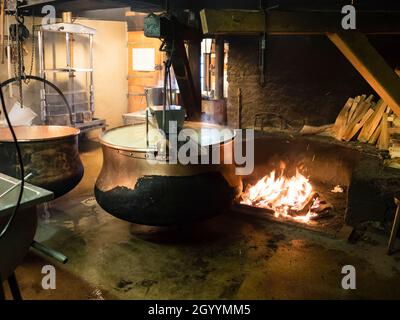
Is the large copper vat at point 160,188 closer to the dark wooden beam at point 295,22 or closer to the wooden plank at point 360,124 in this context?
the dark wooden beam at point 295,22

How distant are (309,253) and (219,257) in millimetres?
1103

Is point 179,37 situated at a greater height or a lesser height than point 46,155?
greater

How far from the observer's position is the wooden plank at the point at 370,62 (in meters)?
3.65

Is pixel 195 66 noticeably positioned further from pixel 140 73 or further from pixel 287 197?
pixel 140 73

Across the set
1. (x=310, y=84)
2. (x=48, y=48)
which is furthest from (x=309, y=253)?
(x=48, y=48)

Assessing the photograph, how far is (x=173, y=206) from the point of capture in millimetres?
4160

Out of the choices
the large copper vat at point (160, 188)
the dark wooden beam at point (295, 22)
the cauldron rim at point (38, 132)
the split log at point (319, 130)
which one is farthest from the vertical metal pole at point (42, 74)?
the dark wooden beam at point (295, 22)

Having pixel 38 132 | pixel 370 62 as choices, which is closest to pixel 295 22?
pixel 370 62

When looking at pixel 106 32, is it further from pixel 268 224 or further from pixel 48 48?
pixel 268 224

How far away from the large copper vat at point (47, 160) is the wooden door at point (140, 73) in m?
7.30

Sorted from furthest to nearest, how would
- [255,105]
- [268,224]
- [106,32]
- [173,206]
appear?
[106,32], [255,105], [268,224], [173,206]

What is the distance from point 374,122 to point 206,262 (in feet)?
12.2
